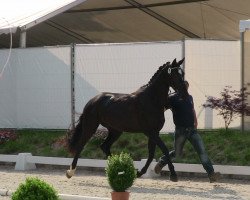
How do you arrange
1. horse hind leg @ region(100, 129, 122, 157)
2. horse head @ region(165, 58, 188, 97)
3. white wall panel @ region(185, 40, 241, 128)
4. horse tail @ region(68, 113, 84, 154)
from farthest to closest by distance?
white wall panel @ region(185, 40, 241, 128)
horse tail @ region(68, 113, 84, 154)
horse hind leg @ region(100, 129, 122, 157)
horse head @ region(165, 58, 188, 97)

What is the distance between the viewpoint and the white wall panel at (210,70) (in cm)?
1678

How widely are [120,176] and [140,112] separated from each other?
10.8 feet

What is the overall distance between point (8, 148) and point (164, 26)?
8.28m

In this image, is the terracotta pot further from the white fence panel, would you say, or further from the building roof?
the building roof

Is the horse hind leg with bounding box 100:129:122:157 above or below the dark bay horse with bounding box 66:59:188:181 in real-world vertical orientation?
below

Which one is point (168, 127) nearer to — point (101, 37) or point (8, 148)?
point (8, 148)

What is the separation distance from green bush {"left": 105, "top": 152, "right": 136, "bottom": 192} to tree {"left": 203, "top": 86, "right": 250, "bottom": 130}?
20.5 feet

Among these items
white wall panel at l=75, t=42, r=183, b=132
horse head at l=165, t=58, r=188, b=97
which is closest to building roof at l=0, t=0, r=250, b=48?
white wall panel at l=75, t=42, r=183, b=132

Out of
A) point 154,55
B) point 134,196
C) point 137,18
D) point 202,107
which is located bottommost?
point 134,196

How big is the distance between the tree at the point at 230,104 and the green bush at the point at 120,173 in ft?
20.5

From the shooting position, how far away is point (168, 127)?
17031mm

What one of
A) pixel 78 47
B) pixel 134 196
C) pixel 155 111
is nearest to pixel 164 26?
pixel 78 47

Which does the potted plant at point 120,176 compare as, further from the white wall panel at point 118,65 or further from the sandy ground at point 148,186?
the white wall panel at point 118,65

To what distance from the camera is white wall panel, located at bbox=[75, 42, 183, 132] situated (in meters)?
17.1
